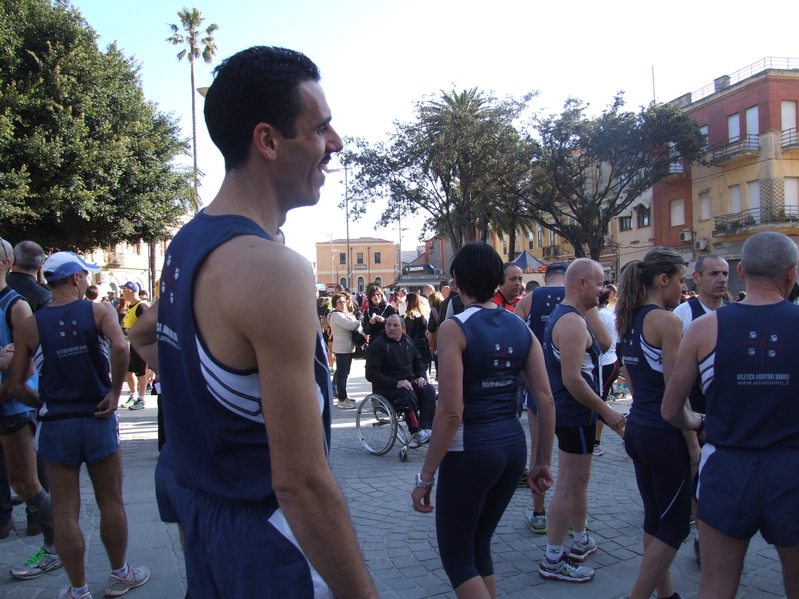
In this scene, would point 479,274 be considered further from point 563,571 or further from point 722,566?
point 563,571

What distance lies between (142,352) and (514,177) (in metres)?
30.4

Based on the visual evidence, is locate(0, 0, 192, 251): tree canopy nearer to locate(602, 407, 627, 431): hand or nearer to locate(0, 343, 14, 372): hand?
locate(0, 343, 14, 372): hand

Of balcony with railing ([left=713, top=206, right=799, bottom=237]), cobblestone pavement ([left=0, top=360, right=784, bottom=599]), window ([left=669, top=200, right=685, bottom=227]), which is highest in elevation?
window ([left=669, top=200, right=685, bottom=227])

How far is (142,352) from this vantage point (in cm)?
192

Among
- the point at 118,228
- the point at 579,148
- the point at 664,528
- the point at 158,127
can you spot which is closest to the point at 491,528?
the point at 664,528

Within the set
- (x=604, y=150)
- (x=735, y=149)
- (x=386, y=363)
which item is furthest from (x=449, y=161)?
(x=386, y=363)

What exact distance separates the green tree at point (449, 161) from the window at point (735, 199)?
449 inches

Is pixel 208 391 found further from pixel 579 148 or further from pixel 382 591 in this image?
pixel 579 148

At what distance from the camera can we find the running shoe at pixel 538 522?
456 cm

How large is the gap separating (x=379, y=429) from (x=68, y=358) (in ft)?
14.8

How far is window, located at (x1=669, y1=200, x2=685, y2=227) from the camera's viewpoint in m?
34.0

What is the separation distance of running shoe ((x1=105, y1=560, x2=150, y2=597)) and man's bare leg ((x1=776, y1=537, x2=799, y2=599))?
357 centimetres

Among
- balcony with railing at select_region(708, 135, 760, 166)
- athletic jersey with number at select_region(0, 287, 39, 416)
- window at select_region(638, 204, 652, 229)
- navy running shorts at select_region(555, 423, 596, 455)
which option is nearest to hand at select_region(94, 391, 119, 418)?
athletic jersey with number at select_region(0, 287, 39, 416)

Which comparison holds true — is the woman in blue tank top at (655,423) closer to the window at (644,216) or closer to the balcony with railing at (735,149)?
the balcony with railing at (735,149)
